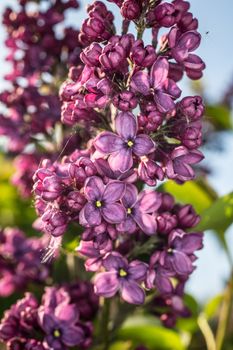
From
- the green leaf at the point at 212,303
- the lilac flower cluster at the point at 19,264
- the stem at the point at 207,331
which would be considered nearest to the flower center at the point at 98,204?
the lilac flower cluster at the point at 19,264

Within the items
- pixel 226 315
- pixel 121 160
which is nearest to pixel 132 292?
pixel 121 160

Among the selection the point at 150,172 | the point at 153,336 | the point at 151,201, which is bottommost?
the point at 153,336

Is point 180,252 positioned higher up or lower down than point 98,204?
lower down

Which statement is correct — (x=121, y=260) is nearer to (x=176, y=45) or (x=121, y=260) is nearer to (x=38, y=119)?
(x=176, y=45)

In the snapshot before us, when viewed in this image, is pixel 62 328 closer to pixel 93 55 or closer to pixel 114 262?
pixel 114 262

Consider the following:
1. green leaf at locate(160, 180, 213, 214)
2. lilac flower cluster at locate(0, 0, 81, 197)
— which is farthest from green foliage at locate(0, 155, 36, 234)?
green leaf at locate(160, 180, 213, 214)

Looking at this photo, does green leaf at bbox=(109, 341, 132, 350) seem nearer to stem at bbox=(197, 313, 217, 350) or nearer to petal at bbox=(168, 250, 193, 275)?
stem at bbox=(197, 313, 217, 350)
